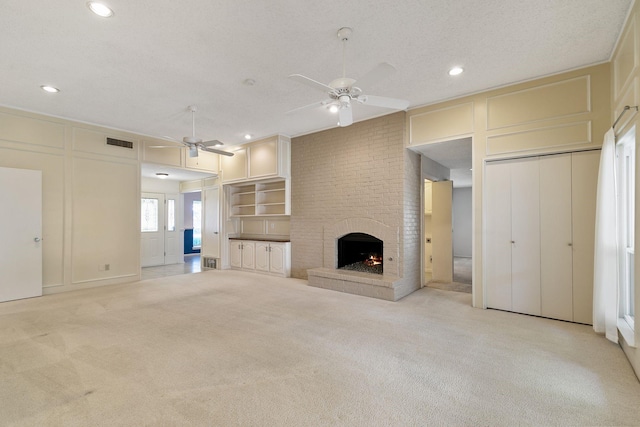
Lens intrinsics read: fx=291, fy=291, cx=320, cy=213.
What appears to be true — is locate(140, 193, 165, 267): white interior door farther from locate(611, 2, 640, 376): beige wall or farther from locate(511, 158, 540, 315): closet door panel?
locate(611, 2, 640, 376): beige wall

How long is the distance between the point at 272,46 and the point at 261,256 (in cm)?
481

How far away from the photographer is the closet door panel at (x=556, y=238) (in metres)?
3.59

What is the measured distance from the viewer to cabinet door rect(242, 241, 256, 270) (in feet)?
23.2

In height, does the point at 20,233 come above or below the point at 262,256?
above

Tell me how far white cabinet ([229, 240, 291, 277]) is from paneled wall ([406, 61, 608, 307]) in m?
3.68

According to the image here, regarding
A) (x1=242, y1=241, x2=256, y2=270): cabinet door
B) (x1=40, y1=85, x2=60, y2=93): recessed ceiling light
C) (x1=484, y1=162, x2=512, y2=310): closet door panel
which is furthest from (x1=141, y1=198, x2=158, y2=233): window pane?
(x1=484, y1=162, x2=512, y2=310): closet door panel

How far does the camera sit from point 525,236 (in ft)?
12.7

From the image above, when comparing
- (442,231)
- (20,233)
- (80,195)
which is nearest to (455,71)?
(442,231)

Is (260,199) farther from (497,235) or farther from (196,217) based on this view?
(196,217)

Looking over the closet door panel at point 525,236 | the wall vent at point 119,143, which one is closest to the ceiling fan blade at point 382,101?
the closet door panel at point 525,236

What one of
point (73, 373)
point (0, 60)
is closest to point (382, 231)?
point (73, 373)

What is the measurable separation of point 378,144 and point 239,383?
4.21 m

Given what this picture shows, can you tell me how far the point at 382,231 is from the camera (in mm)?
5062

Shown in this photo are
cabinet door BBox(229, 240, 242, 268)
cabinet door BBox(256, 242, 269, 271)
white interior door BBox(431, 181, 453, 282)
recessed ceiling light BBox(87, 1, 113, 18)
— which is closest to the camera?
recessed ceiling light BBox(87, 1, 113, 18)
